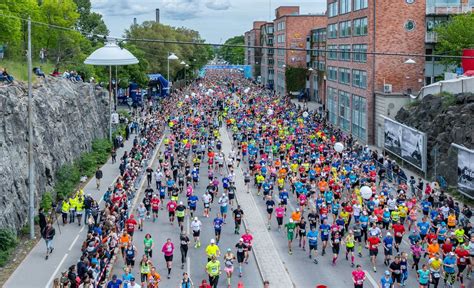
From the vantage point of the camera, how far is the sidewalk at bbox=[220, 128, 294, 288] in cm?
1959

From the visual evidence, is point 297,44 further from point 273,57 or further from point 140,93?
point 140,93

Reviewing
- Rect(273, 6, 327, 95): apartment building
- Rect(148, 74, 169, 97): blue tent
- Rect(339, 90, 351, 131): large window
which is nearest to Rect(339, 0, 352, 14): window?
Rect(339, 90, 351, 131): large window

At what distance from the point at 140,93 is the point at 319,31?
83.5ft

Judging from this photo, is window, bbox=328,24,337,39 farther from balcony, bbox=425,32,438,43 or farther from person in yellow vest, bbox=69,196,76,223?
person in yellow vest, bbox=69,196,76,223

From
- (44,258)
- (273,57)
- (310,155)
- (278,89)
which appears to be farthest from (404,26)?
(273,57)

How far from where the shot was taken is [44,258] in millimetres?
21844

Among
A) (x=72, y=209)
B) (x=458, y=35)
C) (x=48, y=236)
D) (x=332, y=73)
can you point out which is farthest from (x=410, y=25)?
(x=48, y=236)

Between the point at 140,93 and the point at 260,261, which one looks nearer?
the point at 260,261

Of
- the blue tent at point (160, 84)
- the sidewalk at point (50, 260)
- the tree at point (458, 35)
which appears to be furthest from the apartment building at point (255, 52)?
the sidewalk at point (50, 260)

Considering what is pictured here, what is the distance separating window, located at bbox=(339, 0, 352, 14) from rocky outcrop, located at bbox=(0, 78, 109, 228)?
23.3 m

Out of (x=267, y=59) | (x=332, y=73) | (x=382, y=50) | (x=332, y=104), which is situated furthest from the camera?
(x=267, y=59)

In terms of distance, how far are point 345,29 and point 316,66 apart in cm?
2902

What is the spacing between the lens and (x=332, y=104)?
2554 inches

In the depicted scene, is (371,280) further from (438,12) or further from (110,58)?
(438,12)
